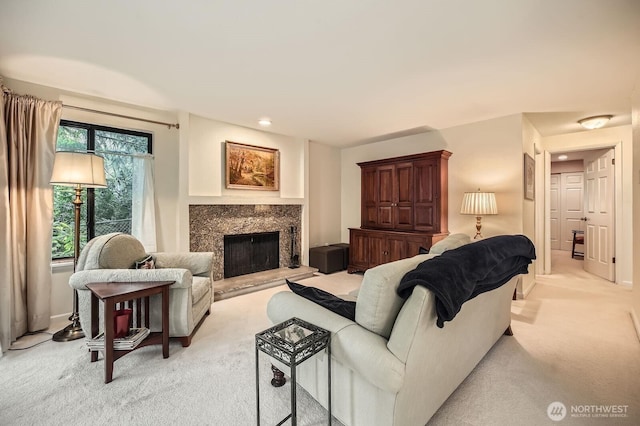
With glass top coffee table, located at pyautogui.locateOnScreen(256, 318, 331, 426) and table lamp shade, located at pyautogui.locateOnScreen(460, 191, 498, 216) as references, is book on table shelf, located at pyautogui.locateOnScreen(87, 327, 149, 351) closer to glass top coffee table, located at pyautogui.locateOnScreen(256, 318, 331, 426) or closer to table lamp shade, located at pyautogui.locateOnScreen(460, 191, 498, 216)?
glass top coffee table, located at pyautogui.locateOnScreen(256, 318, 331, 426)

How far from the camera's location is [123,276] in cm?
219

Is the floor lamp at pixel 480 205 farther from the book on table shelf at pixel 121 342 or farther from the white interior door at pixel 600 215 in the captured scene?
the book on table shelf at pixel 121 342

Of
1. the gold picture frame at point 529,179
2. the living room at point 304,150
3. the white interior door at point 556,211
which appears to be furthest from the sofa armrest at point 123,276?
the white interior door at point 556,211

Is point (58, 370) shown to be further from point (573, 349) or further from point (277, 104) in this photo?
point (573, 349)

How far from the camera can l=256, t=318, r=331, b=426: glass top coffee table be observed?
46.7 inches

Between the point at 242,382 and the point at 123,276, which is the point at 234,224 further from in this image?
the point at 242,382

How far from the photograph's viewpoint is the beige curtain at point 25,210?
2.33 meters

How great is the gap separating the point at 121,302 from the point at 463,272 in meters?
2.40

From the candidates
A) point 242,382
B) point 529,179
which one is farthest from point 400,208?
point 242,382

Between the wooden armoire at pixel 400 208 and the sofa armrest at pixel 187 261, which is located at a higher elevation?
the wooden armoire at pixel 400 208

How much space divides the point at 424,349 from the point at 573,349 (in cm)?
198

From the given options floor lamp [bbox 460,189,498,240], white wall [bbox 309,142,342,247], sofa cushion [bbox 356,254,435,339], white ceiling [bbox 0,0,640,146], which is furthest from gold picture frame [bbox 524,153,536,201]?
sofa cushion [bbox 356,254,435,339]

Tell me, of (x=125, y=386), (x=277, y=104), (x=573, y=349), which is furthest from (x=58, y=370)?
(x=573, y=349)

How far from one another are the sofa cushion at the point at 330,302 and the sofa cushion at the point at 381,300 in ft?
0.47
